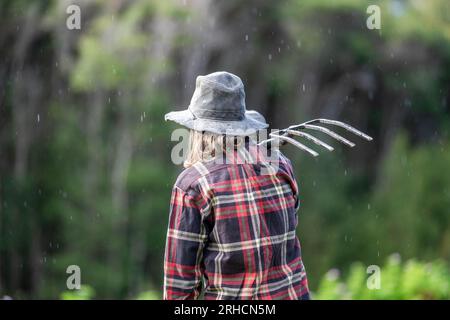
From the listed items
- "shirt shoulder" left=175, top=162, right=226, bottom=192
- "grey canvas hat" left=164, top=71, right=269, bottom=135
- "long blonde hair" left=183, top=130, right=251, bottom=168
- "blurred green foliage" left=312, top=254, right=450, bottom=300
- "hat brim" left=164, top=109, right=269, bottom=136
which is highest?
"grey canvas hat" left=164, top=71, right=269, bottom=135

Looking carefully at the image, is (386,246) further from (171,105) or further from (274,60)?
(274,60)

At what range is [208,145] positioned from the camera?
106 inches

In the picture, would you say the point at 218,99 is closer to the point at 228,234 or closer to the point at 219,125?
the point at 219,125

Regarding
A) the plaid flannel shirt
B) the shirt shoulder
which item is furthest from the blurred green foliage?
the shirt shoulder

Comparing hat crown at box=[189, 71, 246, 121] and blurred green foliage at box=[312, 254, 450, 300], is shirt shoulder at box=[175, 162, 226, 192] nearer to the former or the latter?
hat crown at box=[189, 71, 246, 121]

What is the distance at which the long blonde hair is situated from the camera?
8.77 ft

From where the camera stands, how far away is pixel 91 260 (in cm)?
2206

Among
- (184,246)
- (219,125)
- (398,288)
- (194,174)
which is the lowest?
A: (398,288)

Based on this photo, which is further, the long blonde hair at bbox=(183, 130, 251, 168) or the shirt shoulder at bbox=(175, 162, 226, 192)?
Answer: the long blonde hair at bbox=(183, 130, 251, 168)

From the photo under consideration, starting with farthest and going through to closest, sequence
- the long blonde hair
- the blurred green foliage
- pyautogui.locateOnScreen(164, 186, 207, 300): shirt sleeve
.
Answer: the blurred green foliage, the long blonde hair, pyautogui.locateOnScreen(164, 186, 207, 300): shirt sleeve

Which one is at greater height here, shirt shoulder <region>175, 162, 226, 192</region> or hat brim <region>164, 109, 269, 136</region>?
hat brim <region>164, 109, 269, 136</region>

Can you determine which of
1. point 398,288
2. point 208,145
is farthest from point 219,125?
point 398,288

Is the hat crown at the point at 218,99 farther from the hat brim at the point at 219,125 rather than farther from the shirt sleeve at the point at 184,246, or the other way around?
the shirt sleeve at the point at 184,246

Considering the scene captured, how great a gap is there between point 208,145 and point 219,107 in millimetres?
163
